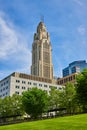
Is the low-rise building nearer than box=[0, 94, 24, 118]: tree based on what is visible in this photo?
No

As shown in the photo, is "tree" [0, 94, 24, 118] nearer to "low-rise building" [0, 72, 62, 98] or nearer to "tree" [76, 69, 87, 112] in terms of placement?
"tree" [76, 69, 87, 112]

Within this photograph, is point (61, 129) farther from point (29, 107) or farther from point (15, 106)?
point (15, 106)

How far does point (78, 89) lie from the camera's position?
77.5m

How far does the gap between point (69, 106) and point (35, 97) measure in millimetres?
14215

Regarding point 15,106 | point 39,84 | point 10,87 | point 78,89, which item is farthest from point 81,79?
point 39,84

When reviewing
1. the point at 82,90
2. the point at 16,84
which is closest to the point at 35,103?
the point at 82,90

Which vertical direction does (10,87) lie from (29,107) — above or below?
above

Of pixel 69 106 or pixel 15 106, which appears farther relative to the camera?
pixel 15 106

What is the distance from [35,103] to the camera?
85375 millimetres

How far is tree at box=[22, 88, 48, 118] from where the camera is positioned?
85.4 m

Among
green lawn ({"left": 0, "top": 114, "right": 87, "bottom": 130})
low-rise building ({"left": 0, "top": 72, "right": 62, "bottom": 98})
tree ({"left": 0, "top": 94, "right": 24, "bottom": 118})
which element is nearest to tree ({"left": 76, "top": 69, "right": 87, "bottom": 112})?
green lawn ({"left": 0, "top": 114, "right": 87, "bottom": 130})

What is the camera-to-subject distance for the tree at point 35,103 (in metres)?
85.4

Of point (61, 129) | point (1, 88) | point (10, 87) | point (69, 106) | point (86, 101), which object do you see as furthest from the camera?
point (1, 88)

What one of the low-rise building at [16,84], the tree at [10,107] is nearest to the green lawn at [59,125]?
the tree at [10,107]
